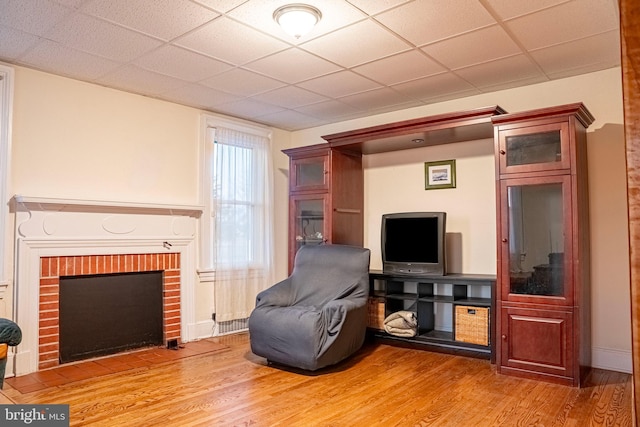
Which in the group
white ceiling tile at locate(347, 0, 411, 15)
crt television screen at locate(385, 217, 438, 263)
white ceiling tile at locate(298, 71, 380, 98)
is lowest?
crt television screen at locate(385, 217, 438, 263)

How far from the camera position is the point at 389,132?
4207 millimetres

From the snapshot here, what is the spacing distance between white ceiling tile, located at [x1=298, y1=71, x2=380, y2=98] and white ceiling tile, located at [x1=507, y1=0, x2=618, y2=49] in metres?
1.28

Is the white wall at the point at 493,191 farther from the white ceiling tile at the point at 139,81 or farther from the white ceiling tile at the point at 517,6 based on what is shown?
the white ceiling tile at the point at 139,81

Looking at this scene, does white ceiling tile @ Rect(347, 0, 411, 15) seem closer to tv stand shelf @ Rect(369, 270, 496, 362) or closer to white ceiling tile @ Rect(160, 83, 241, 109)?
white ceiling tile @ Rect(160, 83, 241, 109)

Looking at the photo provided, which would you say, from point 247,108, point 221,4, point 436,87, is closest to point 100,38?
point 221,4

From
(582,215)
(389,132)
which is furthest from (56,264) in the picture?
(582,215)

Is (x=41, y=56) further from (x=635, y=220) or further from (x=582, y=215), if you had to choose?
(x=582, y=215)

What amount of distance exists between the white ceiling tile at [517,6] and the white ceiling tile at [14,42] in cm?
288

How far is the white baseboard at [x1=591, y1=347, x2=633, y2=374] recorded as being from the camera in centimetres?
339

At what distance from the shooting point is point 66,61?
10.9 feet

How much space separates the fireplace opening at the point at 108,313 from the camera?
12.1ft

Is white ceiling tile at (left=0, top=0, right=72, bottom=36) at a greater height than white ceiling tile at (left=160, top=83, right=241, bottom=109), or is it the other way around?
white ceiling tile at (left=0, top=0, right=72, bottom=36)

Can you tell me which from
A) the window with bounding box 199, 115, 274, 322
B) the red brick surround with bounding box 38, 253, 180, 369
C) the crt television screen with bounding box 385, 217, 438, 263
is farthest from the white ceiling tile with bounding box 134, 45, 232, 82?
the crt television screen with bounding box 385, 217, 438, 263

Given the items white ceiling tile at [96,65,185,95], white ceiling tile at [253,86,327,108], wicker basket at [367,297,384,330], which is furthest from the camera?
wicker basket at [367,297,384,330]
